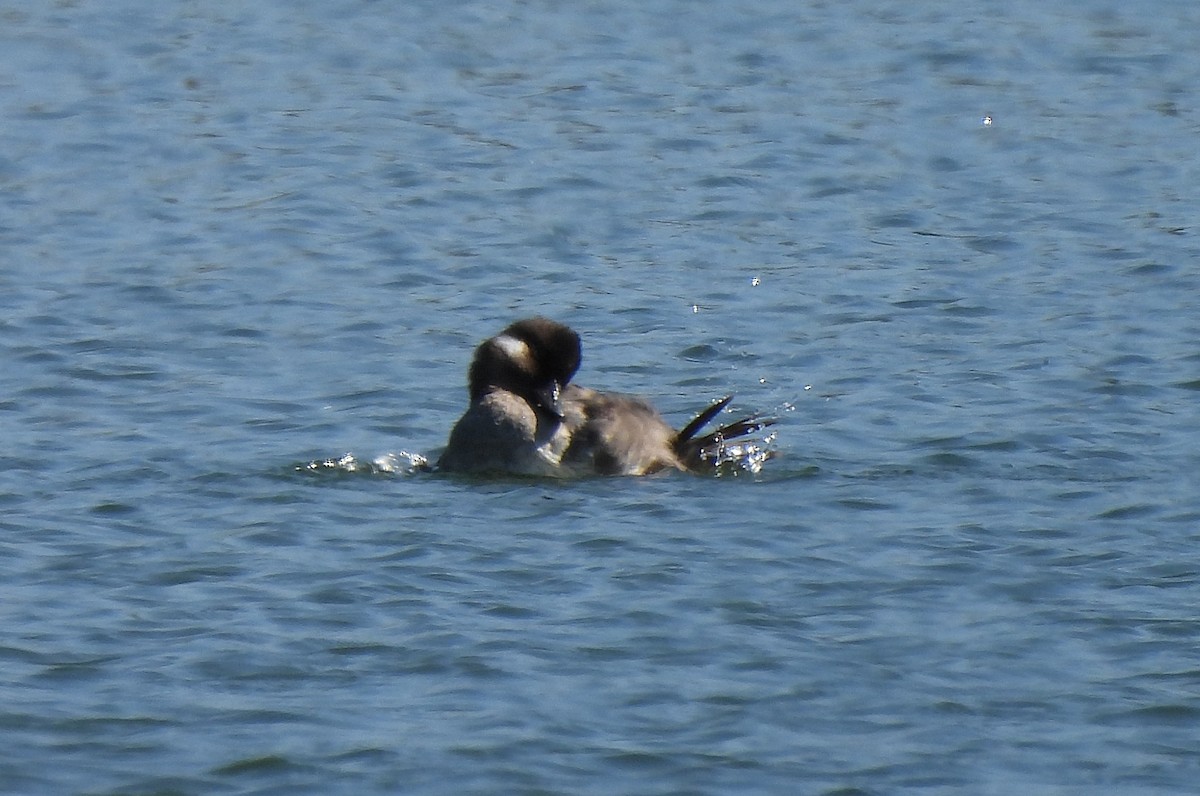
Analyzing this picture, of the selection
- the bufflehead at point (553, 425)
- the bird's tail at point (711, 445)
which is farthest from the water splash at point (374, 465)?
the bird's tail at point (711, 445)

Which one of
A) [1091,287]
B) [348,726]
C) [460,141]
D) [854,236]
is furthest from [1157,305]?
[348,726]

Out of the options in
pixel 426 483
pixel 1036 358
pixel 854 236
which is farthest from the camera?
pixel 854 236

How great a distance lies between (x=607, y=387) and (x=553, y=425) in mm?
1404

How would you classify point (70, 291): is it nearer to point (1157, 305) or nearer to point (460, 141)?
point (460, 141)

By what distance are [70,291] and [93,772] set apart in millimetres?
7573

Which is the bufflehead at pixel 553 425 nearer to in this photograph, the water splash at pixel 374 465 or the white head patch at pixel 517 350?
the white head patch at pixel 517 350

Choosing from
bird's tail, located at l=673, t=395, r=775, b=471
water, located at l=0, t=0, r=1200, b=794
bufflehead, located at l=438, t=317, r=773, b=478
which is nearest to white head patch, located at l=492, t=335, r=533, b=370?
bufflehead, located at l=438, t=317, r=773, b=478

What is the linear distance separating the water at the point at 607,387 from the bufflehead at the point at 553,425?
184mm

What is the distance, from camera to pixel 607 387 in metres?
13.4

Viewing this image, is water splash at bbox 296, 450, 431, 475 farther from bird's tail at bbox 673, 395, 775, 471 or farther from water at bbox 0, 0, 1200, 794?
bird's tail at bbox 673, 395, 775, 471

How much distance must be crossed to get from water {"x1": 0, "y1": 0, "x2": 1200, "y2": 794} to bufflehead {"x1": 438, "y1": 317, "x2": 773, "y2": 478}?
18 centimetres

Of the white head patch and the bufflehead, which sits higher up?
the white head patch

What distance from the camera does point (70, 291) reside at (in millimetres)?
14797

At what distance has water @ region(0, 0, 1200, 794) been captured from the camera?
26.8ft
